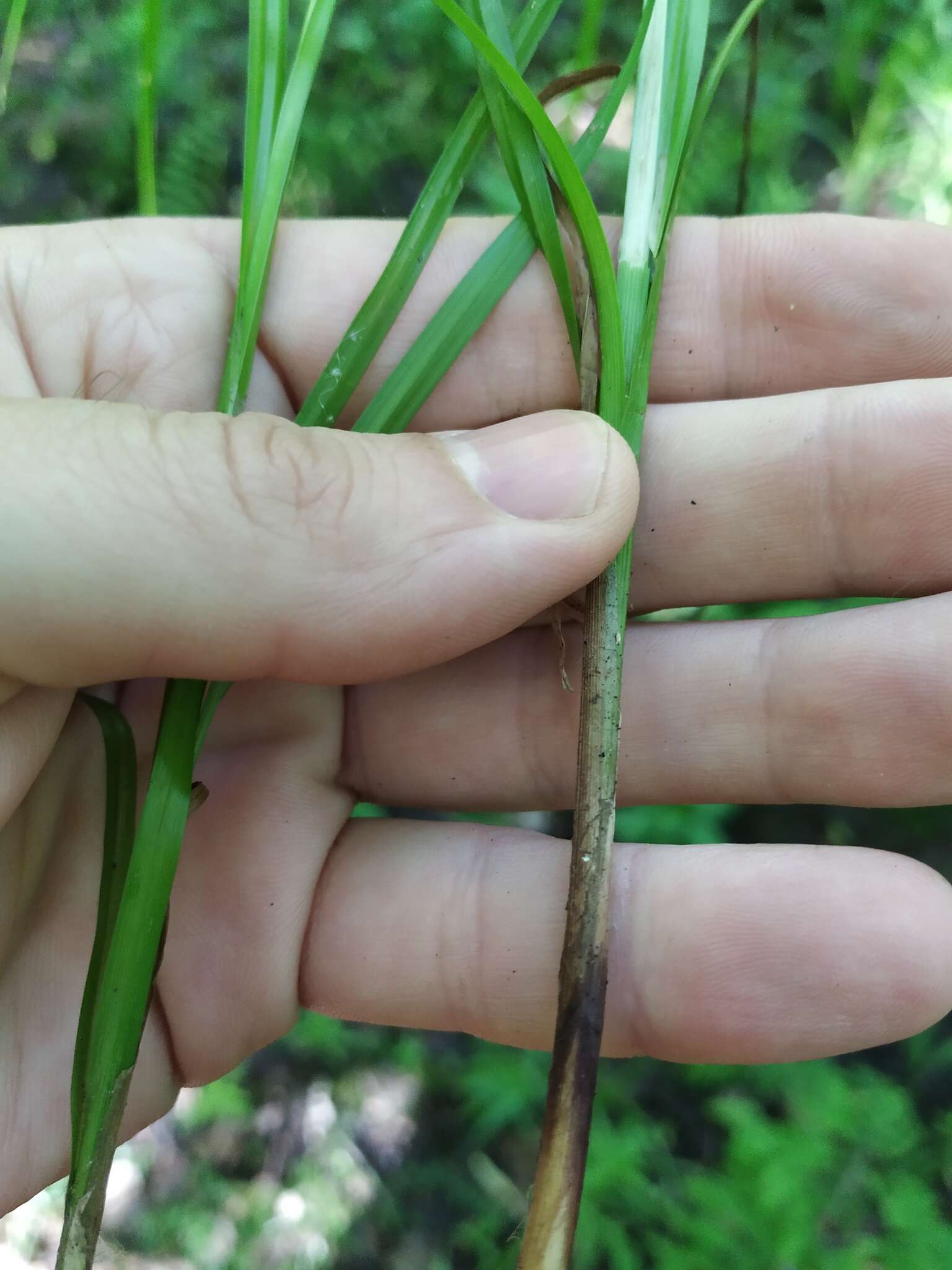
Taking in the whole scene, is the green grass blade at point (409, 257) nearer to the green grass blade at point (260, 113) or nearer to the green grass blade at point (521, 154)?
the green grass blade at point (521, 154)

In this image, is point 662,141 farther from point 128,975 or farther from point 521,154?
point 128,975

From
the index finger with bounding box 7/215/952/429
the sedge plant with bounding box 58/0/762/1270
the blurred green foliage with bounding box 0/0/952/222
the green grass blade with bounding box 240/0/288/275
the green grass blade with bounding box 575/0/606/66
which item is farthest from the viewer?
the blurred green foliage with bounding box 0/0/952/222

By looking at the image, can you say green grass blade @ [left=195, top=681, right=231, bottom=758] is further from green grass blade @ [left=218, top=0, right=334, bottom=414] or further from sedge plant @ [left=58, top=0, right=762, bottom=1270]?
green grass blade @ [left=218, top=0, right=334, bottom=414]

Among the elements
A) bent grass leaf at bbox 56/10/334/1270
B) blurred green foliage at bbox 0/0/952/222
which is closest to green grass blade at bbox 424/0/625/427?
bent grass leaf at bbox 56/10/334/1270

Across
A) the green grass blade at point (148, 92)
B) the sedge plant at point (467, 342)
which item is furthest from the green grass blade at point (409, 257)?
the green grass blade at point (148, 92)

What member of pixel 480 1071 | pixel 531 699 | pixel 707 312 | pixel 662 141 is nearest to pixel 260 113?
pixel 662 141

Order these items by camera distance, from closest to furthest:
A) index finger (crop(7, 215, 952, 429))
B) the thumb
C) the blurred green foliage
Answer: the thumb → index finger (crop(7, 215, 952, 429)) → the blurred green foliage

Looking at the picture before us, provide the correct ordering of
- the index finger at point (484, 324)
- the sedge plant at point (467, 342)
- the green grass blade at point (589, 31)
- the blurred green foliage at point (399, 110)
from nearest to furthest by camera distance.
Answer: the sedge plant at point (467, 342) → the index finger at point (484, 324) → the green grass blade at point (589, 31) → the blurred green foliage at point (399, 110)
